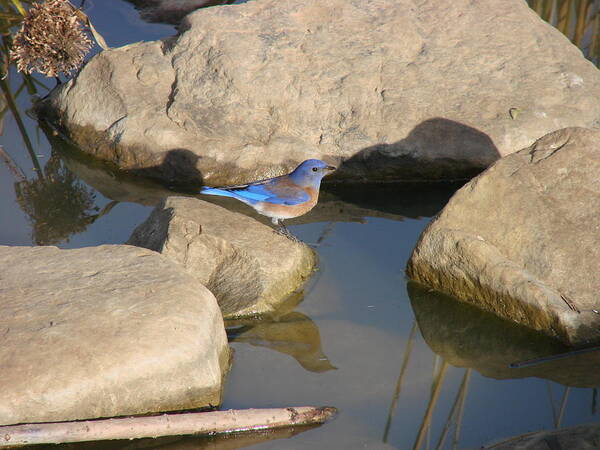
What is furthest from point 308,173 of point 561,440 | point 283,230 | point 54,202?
point 561,440

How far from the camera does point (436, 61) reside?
22.8 ft

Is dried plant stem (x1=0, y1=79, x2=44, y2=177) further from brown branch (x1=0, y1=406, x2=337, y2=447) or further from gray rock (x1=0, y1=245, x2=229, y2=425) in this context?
brown branch (x1=0, y1=406, x2=337, y2=447)

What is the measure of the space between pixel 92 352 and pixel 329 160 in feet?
11.0

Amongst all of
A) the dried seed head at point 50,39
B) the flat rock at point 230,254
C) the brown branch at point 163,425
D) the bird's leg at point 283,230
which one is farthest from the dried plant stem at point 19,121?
the brown branch at point 163,425

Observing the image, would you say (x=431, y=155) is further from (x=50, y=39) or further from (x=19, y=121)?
(x=19, y=121)

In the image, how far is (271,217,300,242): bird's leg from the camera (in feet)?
18.7

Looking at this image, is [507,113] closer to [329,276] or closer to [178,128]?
[329,276]

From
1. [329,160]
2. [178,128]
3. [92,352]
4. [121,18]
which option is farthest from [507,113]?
[121,18]

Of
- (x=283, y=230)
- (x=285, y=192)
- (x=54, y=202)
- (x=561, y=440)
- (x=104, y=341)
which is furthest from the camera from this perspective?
(x=54, y=202)

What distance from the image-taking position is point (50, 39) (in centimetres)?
732

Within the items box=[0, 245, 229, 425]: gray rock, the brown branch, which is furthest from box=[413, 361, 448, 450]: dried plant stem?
box=[0, 245, 229, 425]: gray rock

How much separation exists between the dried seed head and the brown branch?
15.2 feet

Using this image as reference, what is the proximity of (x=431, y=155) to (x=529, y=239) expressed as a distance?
1.77 meters

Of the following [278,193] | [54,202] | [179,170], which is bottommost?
[54,202]
